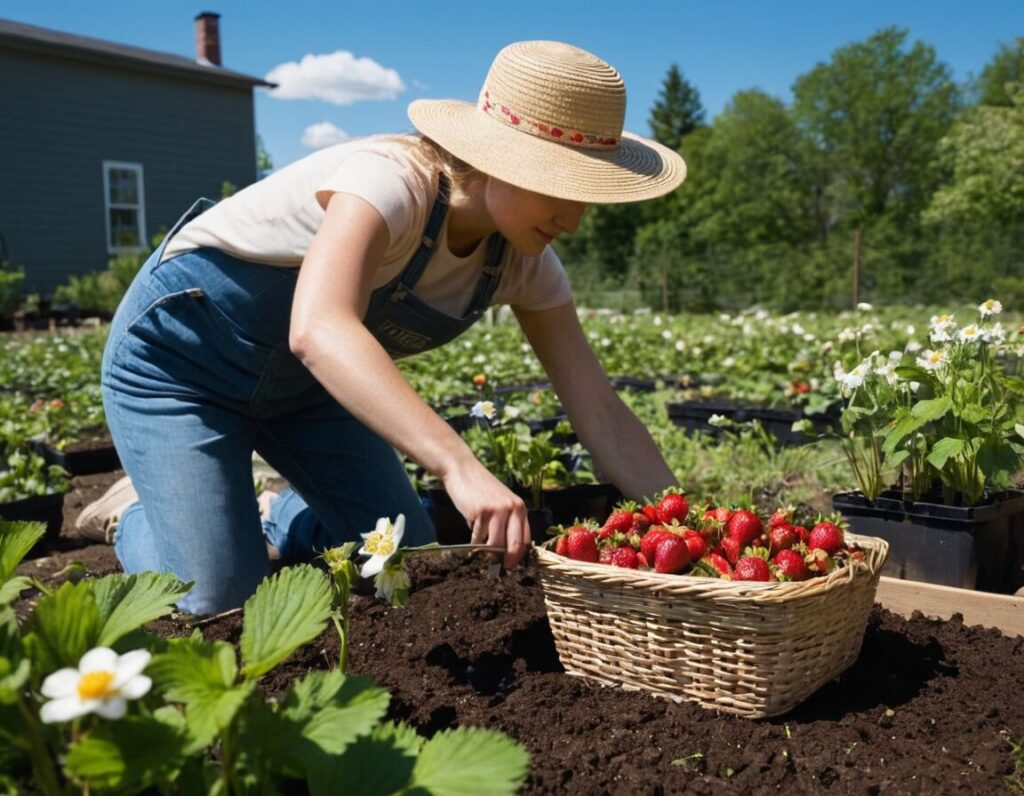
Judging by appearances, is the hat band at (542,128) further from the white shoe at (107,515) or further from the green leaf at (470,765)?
the white shoe at (107,515)

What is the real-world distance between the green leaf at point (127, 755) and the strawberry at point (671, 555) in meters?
0.97

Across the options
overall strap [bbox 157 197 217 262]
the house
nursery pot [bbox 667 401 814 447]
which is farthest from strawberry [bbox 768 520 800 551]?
the house

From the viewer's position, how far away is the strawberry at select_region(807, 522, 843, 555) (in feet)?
6.12

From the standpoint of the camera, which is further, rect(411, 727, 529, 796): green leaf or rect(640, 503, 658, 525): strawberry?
rect(640, 503, 658, 525): strawberry

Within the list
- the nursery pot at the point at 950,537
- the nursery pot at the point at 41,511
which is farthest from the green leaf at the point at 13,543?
the nursery pot at the point at 41,511

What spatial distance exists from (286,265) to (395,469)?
0.79 metres

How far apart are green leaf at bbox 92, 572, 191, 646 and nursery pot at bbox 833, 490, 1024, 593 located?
1983 mm

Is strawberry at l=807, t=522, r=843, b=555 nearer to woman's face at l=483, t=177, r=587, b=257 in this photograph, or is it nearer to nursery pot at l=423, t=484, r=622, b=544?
woman's face at l=483, t=177, r=587, b=257

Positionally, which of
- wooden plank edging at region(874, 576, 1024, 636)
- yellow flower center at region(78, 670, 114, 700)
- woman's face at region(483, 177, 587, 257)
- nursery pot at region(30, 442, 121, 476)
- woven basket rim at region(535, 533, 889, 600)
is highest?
woman's face at region(483, 177, 587, 257)

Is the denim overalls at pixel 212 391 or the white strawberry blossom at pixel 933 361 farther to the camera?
the white strawberry blossom at pixel 933 361

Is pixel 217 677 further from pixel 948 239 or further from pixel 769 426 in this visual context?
pixel 948 239

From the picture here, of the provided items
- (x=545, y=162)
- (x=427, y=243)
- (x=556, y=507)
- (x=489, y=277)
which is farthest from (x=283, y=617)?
(x=556, y=507)

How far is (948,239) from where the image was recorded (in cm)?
1647

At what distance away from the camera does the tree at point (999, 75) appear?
4188 centimetres
